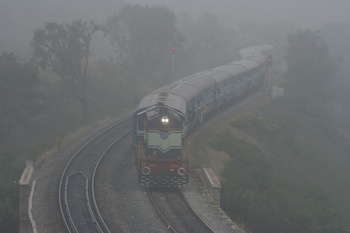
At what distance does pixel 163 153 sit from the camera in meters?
22.6

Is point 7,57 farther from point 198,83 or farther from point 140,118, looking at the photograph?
point 140,118

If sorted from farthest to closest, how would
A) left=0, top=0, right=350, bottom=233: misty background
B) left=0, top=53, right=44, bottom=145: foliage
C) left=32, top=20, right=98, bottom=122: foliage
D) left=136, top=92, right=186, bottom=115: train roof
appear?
1. left=32, top=20, right=98, bottom=122: foliage
2. left=0, top=53, right=44, bottom=145: foliage
3. left=0, top=0, right=350, bottom=233: misty background
4. left=136, top=92, right=186, bottom=115: train roof

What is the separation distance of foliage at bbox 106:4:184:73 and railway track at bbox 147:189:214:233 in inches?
1748

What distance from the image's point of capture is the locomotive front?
2252 cm

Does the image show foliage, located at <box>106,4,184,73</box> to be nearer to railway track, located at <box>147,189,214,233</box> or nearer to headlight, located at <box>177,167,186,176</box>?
railway track, located at <box>147,189,214,233</box>

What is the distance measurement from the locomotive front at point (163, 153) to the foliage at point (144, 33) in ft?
144

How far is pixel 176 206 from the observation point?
2159 centimetres

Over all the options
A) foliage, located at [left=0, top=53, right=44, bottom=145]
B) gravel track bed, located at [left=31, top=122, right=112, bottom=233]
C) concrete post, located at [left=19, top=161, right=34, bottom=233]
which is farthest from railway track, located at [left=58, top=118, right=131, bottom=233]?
foliage, located at [left=0, top=53, right=44, bottom=145]

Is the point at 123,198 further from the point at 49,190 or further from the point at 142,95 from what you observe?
the point at 142,95

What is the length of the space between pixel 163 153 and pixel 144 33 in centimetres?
4563

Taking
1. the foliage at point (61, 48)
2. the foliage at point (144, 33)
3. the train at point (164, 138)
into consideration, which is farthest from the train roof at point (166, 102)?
the foliage at point (144, 33)

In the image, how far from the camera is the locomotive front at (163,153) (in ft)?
73.9

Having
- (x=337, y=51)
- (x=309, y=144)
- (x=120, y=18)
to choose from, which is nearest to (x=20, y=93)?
(x=309, y=144)

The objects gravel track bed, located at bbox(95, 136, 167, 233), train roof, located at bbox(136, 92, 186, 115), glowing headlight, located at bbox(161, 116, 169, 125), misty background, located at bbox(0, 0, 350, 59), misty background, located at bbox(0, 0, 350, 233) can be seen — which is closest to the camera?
gravel track bed, located at bbox(95, 136, 167, 233)
